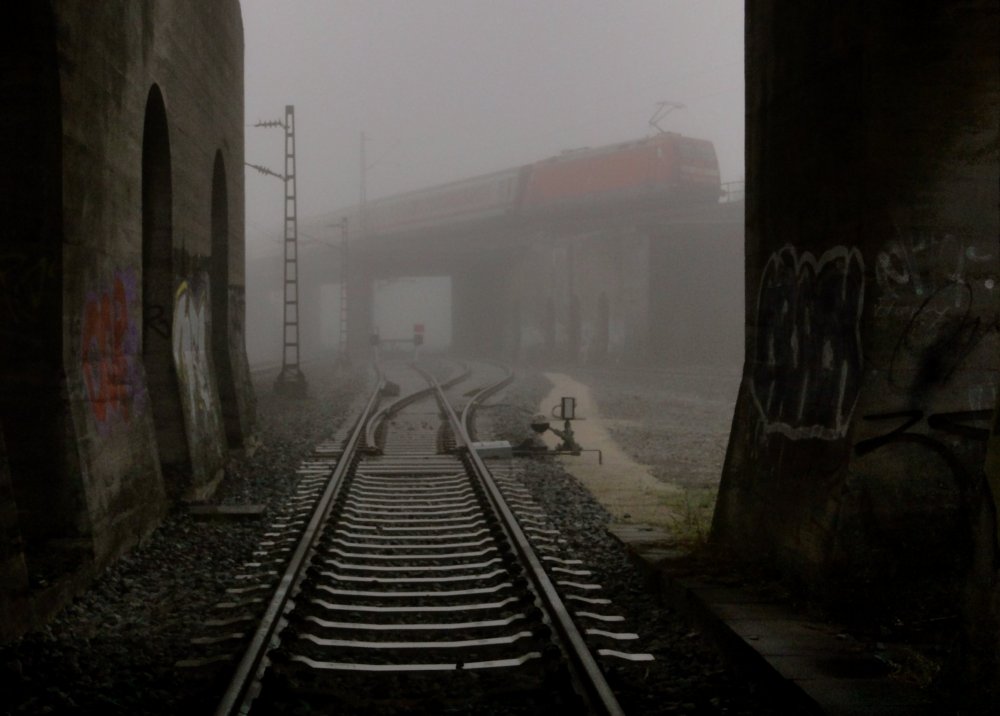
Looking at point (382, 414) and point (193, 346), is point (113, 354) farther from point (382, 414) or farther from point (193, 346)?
point (382, 414)

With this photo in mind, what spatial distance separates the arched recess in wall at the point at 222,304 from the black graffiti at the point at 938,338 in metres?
8.60

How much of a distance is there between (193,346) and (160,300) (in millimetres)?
1093

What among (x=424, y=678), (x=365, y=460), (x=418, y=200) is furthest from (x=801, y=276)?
(x=418, y=200)

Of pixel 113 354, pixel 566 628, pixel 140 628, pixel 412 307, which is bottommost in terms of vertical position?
pixel 140 628

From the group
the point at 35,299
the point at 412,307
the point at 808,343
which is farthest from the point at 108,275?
the point at 412,307

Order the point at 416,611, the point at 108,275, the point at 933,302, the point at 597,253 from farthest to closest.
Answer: the point at 597,253, the point at 108,275, the point at 416,611, the point at 933,302

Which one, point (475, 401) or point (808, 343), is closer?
point (808, 343)

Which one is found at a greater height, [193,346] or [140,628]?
[193,346]

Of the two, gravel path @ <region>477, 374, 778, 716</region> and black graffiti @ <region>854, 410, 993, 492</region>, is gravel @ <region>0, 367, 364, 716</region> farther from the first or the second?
black graffiti @ <region>854, 410, 993, 492</region>

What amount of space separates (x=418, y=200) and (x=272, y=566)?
3812 centimetres

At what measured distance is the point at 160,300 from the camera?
891cm

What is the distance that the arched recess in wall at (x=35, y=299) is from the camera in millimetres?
5930

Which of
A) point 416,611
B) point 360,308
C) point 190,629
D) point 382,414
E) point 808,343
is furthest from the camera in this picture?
point 360,308

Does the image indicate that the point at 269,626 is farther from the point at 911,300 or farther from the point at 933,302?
the point at 933,302
